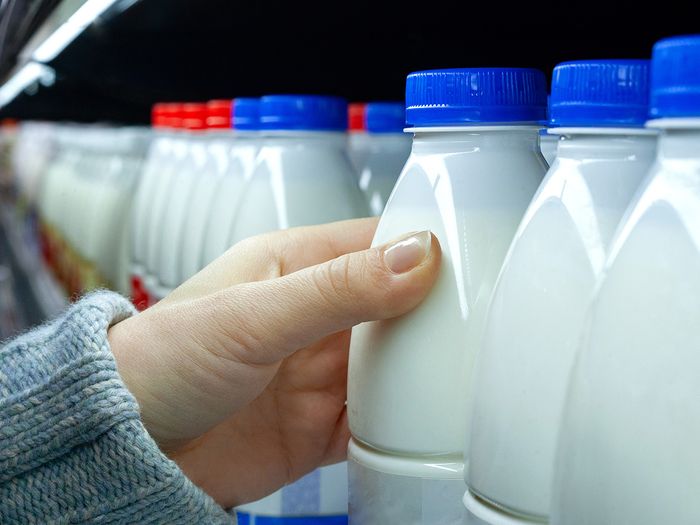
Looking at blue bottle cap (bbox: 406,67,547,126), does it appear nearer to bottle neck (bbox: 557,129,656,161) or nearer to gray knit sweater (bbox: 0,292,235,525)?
bottle neck (bbox: 557,129,656,161)

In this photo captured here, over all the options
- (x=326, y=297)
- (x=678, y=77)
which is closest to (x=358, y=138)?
(x=326, y=297)

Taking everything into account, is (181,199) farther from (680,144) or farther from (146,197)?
(680,144)

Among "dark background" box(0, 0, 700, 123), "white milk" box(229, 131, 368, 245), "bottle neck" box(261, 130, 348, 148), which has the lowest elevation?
"white milk" box(229, 131, 368, 245)

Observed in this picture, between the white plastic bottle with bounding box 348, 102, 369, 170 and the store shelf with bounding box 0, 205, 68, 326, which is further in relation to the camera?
the store shelf with bounding box 0, 205, 68, 326

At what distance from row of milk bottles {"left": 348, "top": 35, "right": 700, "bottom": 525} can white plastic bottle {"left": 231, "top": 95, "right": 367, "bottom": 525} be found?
12.4 inches

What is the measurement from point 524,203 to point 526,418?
0.60ft

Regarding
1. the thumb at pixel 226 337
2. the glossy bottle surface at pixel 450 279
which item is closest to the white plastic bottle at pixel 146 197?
the thumb at pixel 226 337

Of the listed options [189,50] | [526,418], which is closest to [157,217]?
[189,50]

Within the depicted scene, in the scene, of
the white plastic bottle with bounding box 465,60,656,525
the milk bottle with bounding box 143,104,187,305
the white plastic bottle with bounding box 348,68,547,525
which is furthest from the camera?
the milk bottle with bounding box 143,104,187,305

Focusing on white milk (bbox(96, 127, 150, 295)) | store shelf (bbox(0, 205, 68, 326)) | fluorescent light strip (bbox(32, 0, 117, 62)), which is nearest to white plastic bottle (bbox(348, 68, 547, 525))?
fluorescent light strip (bbox(32, 0, 117, 62))

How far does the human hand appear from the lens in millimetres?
740

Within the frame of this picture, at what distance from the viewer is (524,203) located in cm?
68

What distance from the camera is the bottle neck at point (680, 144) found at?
17.9 inches

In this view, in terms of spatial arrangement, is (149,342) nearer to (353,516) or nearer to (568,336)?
(353,516)
